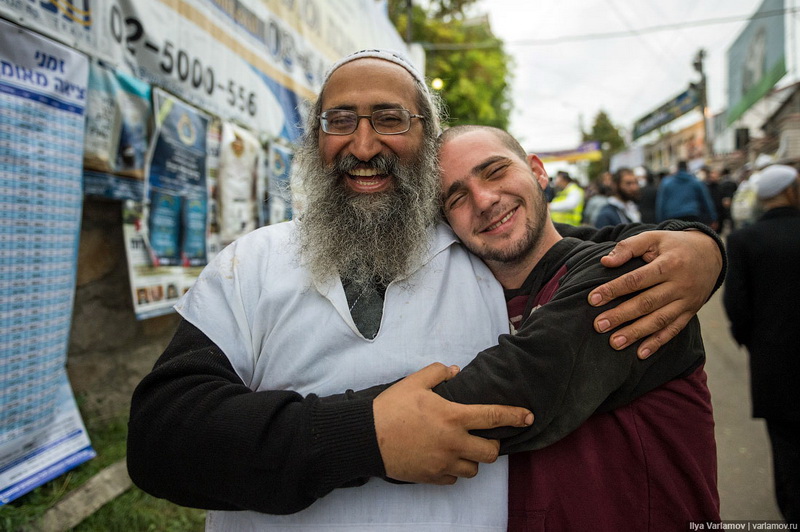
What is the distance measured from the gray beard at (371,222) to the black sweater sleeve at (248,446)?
0.51m

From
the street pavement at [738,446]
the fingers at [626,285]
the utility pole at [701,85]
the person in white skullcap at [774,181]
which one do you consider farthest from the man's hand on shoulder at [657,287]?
the utility pole at [701,85]

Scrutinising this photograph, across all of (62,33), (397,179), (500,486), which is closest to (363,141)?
(397,179)

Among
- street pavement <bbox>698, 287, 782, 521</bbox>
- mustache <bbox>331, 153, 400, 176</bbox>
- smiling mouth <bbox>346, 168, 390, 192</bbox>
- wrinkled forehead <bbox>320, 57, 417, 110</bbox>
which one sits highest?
wrinkled forehead <bbox>320, 57, 417, 110</bbox>

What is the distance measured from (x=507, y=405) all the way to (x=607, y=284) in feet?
1.26

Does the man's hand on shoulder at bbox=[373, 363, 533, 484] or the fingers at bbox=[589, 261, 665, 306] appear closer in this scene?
the man's hand on shoulder at bbox=[373, 363, 533, 484]

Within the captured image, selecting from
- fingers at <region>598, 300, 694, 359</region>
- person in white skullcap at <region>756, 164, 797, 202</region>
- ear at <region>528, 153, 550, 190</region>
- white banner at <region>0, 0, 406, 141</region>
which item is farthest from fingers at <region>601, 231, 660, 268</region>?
person in white skullcap at <region>756, 164, 797, 202</region>

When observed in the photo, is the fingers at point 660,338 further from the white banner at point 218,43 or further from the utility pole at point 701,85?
the utility pole at point 701,85

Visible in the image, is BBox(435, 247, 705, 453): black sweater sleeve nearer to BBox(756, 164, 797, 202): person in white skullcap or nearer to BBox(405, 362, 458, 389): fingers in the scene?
BBox(405, 362, 458, 389): fingers

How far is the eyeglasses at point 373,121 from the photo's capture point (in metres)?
1.65

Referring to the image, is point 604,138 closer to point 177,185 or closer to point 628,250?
point 177,185

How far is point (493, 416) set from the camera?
109 cm

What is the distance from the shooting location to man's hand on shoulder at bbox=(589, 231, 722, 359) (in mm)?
1175

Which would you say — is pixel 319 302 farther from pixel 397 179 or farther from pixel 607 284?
pixel 607 284

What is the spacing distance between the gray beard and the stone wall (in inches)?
63.9
